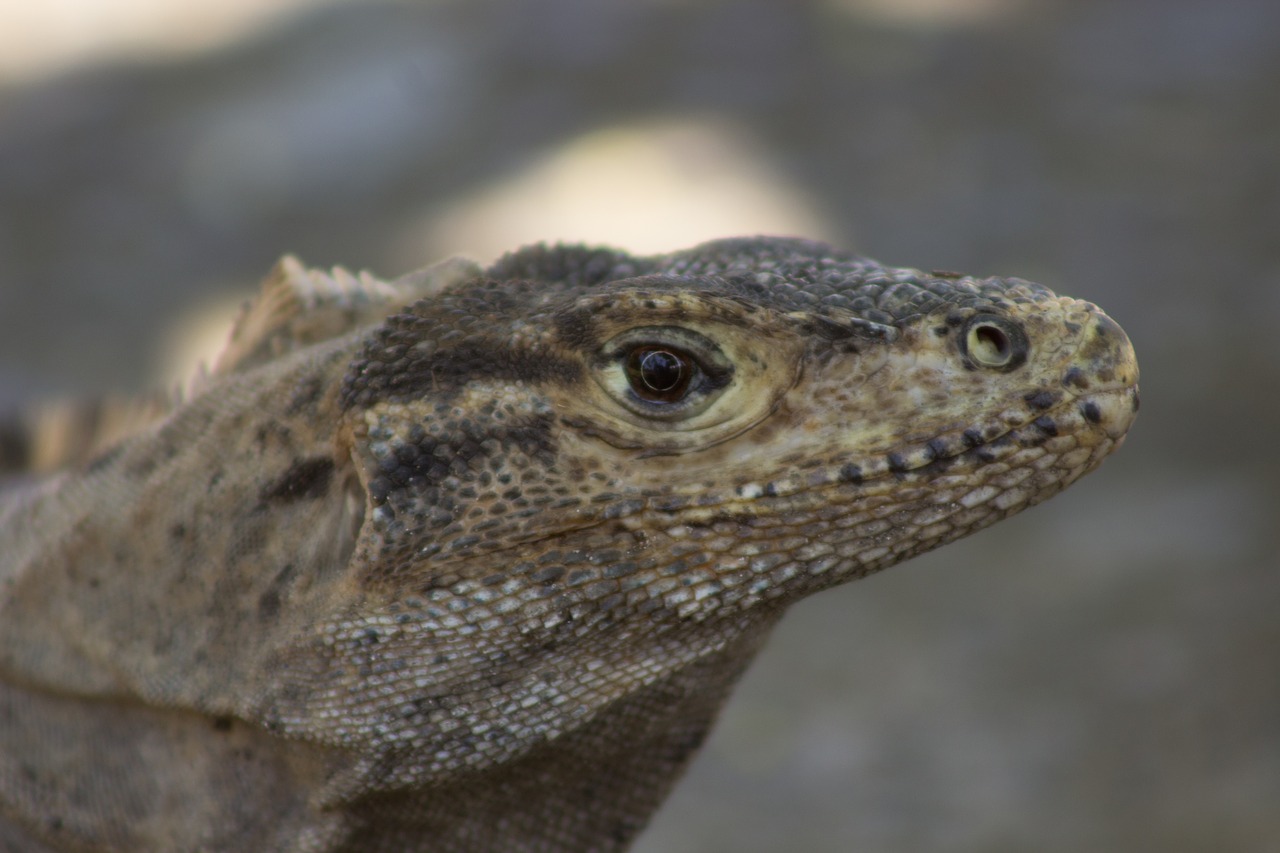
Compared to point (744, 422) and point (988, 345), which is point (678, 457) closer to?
point (744, 422)

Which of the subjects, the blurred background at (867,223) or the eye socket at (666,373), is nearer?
the eye socket at (666,373)

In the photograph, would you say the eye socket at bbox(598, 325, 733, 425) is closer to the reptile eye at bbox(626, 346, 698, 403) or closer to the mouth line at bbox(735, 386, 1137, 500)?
the reptile eye at bbox(626, 346, 698, 403)

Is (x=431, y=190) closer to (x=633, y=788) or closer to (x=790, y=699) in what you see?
(x=790, y=699)

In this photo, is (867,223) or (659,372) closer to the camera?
(659,372)

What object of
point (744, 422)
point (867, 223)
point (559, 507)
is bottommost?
point (559, 507)

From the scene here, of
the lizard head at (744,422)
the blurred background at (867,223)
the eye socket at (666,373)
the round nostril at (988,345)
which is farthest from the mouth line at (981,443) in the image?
the blurred background at (867,223)

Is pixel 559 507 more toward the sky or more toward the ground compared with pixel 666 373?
more toward the ground

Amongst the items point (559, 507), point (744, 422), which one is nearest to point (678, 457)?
point (744, 422)

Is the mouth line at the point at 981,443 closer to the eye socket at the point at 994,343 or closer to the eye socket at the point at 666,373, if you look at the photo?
the eye socket at the point at 994,343

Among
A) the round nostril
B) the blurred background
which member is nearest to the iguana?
the round nostril
